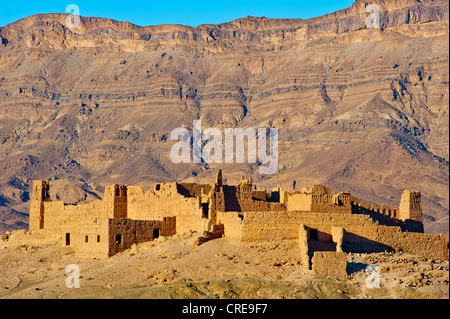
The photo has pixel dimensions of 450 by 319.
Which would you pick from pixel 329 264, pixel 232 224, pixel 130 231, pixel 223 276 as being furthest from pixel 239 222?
pixel 130 231

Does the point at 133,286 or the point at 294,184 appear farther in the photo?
the point at 294,184

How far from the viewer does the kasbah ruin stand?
197 feet

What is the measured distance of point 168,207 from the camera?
234 ft

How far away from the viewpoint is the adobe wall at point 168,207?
68062 mm

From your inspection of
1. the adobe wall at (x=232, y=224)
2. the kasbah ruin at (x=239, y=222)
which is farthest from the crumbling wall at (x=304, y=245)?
the adobe wall at (x=232, y=224)

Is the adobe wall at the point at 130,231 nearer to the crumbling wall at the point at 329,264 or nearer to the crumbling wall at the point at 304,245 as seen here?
the crumbling wall at the point at 304,245

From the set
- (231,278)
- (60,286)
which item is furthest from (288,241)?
(60,286)

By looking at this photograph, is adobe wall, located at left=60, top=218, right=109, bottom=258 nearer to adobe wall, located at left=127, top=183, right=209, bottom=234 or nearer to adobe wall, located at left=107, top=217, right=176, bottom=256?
adobe wall, located at left=107, top=217, right=176, bottom=256

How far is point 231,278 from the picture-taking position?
54.8m

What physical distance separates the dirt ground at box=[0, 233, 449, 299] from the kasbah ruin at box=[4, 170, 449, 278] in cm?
107

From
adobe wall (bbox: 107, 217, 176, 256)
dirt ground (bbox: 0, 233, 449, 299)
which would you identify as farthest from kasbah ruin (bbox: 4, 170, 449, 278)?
dirt ground (bbox: 0, 233, 449, 299)
